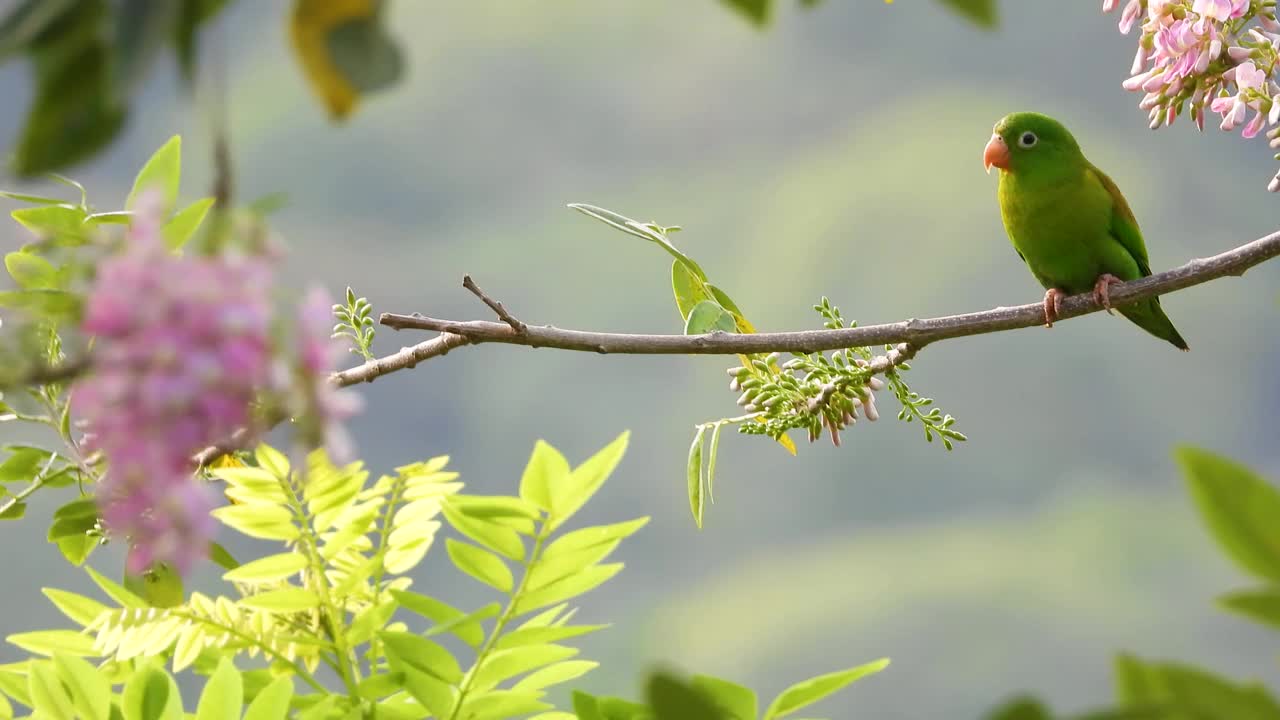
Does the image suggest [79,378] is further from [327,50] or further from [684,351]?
[684,351]

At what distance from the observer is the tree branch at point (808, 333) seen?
72cm

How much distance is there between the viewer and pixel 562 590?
468mm

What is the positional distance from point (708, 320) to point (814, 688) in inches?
15.5

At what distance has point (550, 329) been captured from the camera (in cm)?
73

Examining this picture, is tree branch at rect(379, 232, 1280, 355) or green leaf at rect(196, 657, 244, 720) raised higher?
tree branch at rect(379, 232, 1280, 355)

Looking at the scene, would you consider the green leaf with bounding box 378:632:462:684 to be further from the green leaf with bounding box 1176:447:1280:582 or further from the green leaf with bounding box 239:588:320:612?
the green leaf with bounding box 1176:447:1280:582

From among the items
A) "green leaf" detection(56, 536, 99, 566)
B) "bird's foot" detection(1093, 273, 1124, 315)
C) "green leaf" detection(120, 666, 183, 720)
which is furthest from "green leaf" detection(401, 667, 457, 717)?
"bird's foot" detection(1093, 273, 1124, 315)

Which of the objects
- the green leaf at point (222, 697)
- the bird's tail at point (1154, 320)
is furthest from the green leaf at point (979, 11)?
the bird's tail at point (1154, 320)

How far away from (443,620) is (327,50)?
0.87ft

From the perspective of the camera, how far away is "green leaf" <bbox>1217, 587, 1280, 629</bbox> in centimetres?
25

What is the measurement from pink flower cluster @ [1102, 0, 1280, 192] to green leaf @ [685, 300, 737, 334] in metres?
0.37

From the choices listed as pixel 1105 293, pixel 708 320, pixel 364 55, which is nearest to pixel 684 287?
pixel 708 320

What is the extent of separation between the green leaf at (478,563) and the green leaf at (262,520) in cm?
10

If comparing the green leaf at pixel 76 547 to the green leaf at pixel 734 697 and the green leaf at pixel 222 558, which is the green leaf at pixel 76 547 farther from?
the green leaf at pixel 734 697
